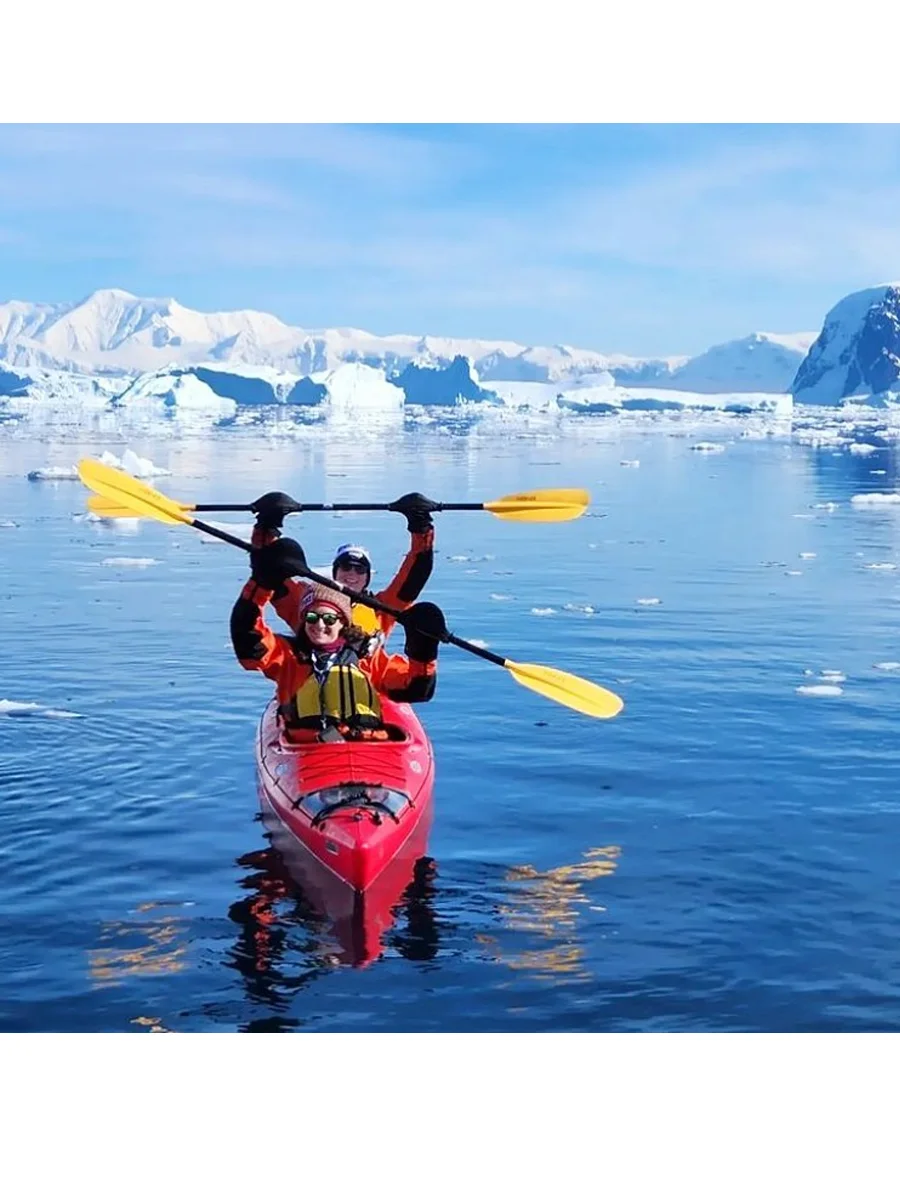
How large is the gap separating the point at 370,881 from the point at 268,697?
134 inches

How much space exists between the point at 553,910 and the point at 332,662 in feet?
5.49

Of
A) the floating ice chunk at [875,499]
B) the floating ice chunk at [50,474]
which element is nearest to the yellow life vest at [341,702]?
the floating ice chunk at [875,499]

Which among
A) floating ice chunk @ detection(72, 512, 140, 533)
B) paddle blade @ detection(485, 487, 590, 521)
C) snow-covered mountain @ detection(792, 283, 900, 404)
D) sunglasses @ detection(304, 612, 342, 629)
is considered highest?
snow-covered mountain @ detection(792, 283, 900, 404)

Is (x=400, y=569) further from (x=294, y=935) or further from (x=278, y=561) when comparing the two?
(x=294, y=935)

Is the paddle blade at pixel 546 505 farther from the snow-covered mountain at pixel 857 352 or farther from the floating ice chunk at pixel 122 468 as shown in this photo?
the snow-covered mountain at pixel 857 352

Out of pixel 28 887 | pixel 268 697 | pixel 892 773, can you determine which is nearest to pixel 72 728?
pixel 268 697

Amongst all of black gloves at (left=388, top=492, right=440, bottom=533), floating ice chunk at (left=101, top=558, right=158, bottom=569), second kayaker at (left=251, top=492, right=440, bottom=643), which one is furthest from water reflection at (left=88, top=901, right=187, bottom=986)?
floating ice chunk at (left=101, top=558, right=158, bottom=569)

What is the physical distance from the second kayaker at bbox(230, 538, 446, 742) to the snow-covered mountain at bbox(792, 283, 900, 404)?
47007 millimetres

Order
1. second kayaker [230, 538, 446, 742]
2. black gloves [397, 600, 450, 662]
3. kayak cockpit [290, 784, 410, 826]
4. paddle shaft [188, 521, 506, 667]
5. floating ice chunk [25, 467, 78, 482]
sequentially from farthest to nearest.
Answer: floating ice chunk [25, 467, 78, 482]
second kayaker [230, 538, 446, 742]
paddle shaft [188, 521, 506, 667]
black gloves [397, 600, 450, 662]
kayak cockpit [290, 784, 410, 826]

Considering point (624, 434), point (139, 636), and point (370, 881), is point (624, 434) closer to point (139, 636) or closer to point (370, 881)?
point (139, 636)

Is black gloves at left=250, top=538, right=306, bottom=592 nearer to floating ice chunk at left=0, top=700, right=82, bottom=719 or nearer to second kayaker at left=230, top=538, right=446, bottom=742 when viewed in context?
second kayaker at left=230, top=538, right=446, bottom=742

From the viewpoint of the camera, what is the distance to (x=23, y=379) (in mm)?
45719

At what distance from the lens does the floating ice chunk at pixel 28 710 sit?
795 cm

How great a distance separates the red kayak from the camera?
527cm
